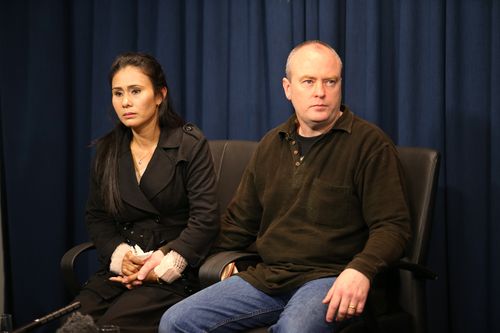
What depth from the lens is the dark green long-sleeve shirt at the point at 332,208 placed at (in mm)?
2355

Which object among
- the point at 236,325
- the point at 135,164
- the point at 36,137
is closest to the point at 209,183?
the point at 135,164

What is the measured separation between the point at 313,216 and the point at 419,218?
1.21 feet

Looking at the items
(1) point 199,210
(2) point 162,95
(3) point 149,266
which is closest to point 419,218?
(1) point 199,210

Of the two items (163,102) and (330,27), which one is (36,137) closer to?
(163,102)

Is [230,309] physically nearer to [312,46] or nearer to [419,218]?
[419,218]

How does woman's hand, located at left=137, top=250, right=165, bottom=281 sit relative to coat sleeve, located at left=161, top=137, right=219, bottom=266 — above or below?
below

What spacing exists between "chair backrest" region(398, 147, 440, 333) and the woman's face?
1.01 m

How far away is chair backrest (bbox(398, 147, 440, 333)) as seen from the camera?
8.14 feet

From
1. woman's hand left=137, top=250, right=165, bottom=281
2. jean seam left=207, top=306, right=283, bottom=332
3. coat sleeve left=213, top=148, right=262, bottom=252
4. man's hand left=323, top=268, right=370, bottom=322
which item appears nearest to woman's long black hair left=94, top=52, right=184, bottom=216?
woman's hand left=137, top=250, right=165, bottom=281

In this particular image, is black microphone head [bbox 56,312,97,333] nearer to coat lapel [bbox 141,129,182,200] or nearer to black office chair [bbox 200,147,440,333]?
black office chair [bbox 200,147,440,333]

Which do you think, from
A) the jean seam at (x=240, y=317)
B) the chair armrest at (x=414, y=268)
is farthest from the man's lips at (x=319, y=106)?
the jean seam at (x=240, y=317)

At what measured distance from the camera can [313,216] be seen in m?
2.47

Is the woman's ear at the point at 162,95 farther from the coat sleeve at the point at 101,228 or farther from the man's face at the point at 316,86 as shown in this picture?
the man's face at the point at 316,86

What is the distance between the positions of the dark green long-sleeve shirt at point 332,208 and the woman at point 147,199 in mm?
316
